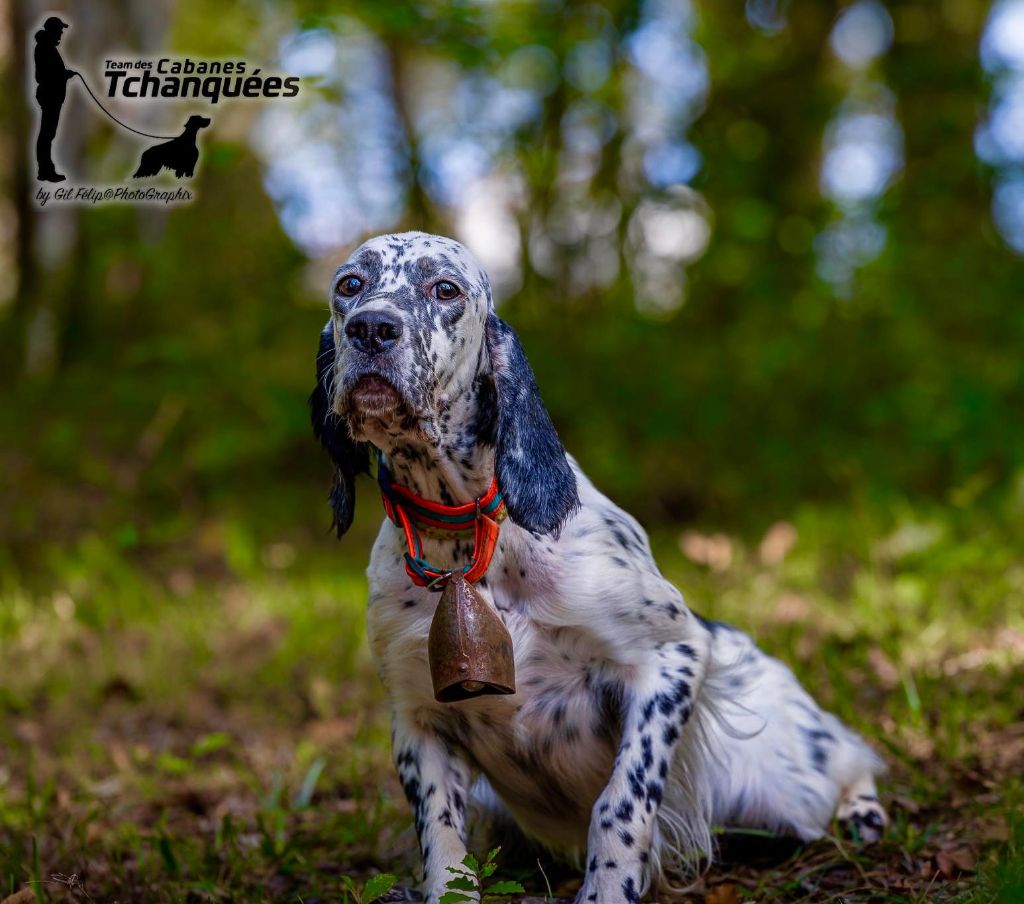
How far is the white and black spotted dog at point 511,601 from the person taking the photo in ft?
8.27

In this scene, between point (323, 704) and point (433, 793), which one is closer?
point (433, 793)

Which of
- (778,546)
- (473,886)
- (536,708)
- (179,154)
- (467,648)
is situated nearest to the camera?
(473,886)

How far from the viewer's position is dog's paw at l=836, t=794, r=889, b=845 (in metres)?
3.03

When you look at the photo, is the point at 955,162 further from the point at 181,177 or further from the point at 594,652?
the point at 594,652

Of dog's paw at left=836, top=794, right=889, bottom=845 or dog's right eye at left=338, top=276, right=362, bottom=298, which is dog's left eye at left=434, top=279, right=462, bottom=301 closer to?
dog's right eye at left=338, top=276, right=362, bottom=298

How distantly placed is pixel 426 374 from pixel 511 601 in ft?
1.84

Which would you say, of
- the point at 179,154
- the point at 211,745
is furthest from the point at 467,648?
the point at 179,154

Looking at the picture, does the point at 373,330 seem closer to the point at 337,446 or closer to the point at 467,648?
the point at 337,446

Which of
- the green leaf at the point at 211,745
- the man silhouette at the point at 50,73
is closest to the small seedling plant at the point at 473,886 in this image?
the green leaf at the point at 211,745

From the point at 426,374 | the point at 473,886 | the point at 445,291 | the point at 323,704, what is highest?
the point at 445,291

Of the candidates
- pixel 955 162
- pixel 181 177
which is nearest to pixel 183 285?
pixel 181 177

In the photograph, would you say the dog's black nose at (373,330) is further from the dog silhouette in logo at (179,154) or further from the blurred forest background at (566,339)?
the dog silhouette in logo at (179,154)

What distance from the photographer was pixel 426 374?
2.52 m

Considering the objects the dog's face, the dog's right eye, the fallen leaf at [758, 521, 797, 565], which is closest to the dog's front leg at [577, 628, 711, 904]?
the dog's face
